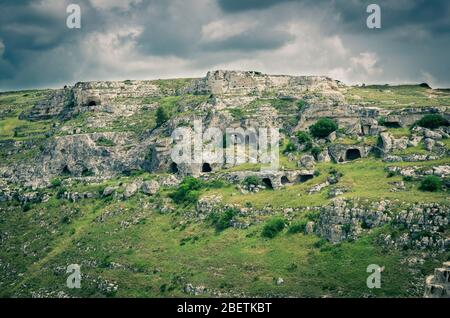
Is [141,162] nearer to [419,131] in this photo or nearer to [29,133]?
[29,133]

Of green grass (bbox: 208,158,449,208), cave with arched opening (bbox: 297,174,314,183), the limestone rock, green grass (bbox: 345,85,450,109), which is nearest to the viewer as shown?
green grass (bbox: 208,158,449,208)

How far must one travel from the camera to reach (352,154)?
101250 millimetres

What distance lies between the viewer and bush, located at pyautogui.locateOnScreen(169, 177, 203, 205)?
9606cm

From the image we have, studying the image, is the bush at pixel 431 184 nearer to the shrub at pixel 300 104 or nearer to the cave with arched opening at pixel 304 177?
the cave with arched opening at pixel 304 177

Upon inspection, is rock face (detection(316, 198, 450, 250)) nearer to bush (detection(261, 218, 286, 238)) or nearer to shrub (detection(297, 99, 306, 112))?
bush (detection(261, 218, 286, 238))

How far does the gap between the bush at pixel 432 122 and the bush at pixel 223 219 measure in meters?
30.8

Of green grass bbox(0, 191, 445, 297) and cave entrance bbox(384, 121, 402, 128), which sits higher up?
cave entrance bbox(384, 121, 402, 128)

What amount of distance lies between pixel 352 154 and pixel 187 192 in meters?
23.2

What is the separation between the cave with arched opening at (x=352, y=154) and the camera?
10051 centimetres

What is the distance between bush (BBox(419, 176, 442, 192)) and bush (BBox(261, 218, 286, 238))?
51.6ft

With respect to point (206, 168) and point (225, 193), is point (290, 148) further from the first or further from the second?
point (225, 193)

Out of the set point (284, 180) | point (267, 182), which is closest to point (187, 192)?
point (267, 182)

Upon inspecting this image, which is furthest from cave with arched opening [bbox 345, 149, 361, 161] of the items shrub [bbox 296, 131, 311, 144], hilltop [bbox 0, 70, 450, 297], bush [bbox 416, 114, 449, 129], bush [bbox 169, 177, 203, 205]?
bush [bbox 169, 177, 203, 205]
